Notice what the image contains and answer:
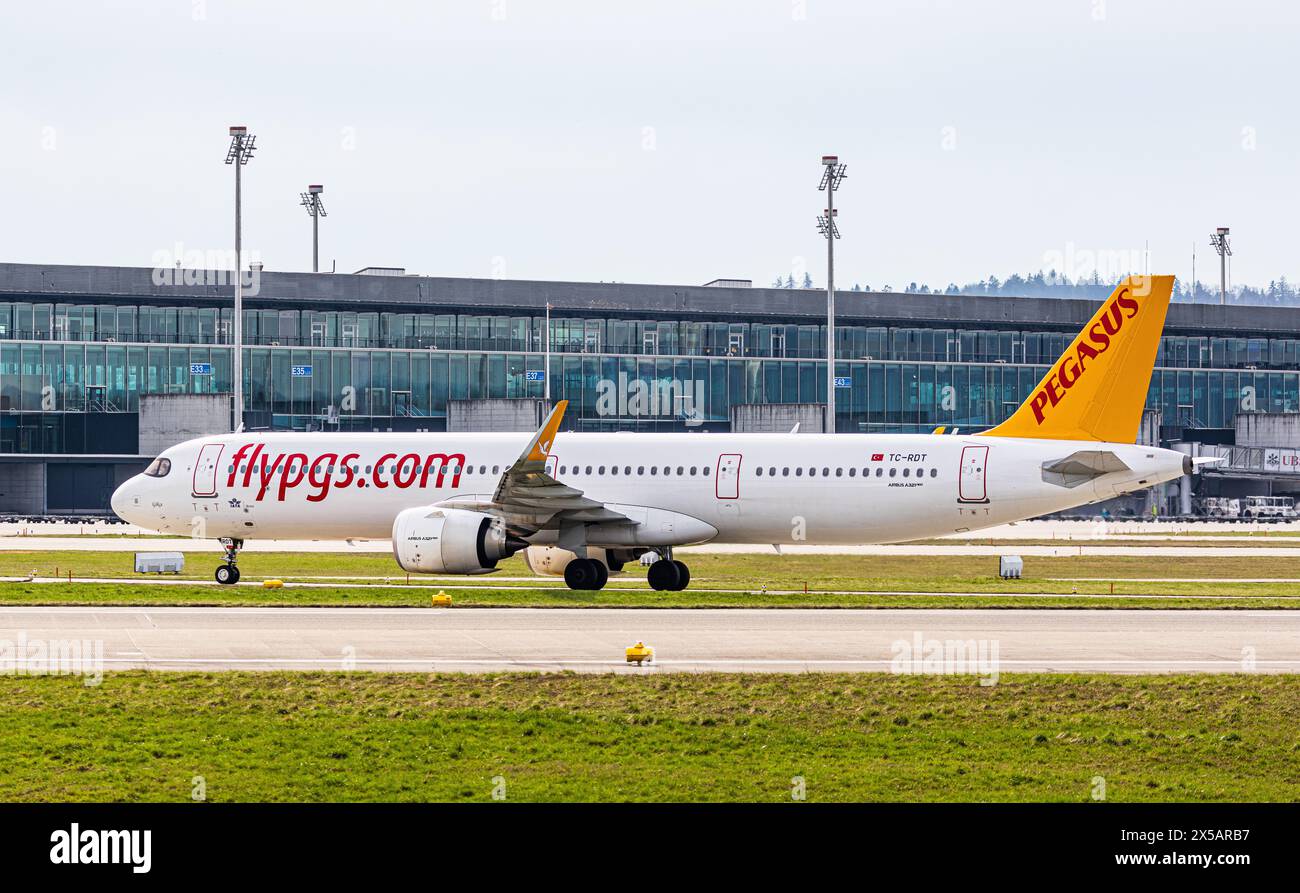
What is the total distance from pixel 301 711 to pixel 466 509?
2127 cm

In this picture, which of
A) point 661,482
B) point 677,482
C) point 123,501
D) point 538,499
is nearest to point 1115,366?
point 677,482

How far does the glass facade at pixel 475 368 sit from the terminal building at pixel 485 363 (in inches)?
4.7

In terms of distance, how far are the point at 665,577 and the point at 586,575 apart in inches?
85.4

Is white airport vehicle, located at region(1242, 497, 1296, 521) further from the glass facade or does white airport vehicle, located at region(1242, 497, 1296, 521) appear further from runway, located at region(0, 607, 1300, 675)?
runway, located at region(0, 607, 1300, 675)

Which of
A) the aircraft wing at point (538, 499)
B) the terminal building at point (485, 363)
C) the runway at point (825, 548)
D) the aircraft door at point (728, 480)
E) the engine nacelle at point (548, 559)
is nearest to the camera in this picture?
the aircraft wing at point (538, 499)

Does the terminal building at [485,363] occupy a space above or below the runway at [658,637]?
above

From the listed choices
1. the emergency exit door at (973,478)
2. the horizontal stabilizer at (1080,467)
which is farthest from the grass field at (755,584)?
the horizontal stabilizer at (1080,467)

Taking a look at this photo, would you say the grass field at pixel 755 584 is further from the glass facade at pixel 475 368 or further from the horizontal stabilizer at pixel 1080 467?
the glass facade at pixel 475 368

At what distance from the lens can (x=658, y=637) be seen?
88.6 feet

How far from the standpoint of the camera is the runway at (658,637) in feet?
76.9

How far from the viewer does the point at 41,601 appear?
32.8m

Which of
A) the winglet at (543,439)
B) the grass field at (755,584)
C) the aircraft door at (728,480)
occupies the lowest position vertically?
the grass field at (755,584)

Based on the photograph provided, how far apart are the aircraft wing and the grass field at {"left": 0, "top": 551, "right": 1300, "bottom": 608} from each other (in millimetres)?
1735
